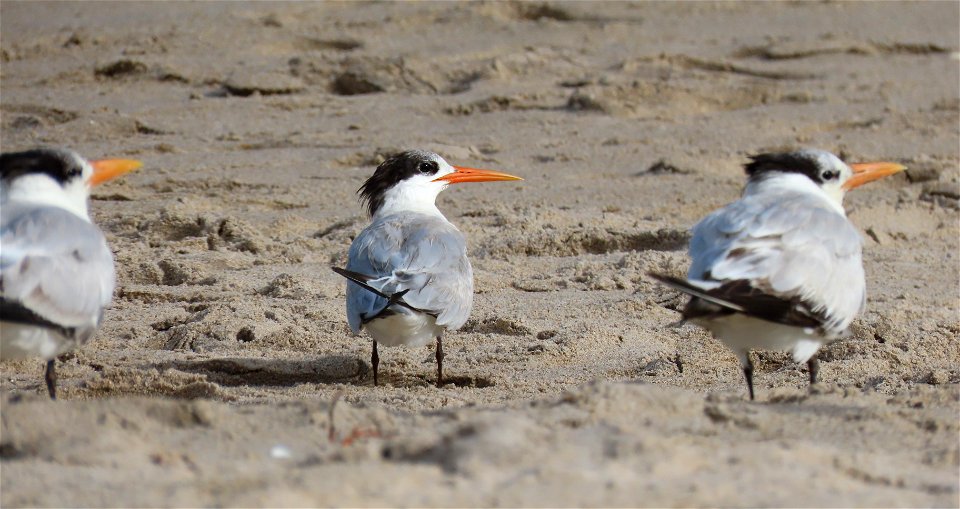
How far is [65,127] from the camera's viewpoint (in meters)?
8.28

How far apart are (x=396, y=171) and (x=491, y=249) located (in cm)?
68

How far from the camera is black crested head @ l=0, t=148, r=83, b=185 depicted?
419cm

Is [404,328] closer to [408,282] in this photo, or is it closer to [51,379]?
[408,282]

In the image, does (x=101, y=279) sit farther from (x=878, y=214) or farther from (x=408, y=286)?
(x=878, y=214)

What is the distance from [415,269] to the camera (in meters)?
4.85

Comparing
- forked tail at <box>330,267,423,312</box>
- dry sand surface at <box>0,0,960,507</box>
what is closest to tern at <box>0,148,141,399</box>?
dry sand surface at <box>0,0,960,507</box>

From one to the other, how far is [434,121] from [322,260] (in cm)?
244

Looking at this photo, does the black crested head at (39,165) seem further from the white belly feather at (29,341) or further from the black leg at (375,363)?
the black leg at (375,363)

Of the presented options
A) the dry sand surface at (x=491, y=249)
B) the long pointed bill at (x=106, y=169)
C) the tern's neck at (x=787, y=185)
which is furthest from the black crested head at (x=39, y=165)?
the tern's neck at (x=787, y=185)

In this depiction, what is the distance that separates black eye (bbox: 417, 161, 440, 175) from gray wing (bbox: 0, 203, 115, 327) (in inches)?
79.5

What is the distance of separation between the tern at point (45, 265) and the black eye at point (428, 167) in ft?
6.22

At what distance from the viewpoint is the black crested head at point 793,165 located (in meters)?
4.59

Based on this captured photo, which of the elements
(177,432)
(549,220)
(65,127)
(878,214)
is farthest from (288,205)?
(177,432)

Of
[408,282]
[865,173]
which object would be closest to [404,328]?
[408,282]
